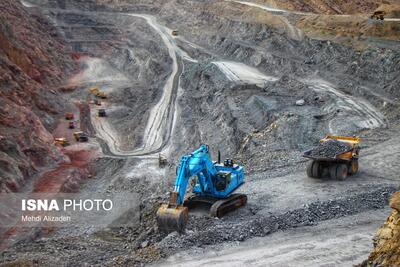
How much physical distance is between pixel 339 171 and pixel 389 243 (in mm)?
10976

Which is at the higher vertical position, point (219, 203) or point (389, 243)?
point (389, 243)

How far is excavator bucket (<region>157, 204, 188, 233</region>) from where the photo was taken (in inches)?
561

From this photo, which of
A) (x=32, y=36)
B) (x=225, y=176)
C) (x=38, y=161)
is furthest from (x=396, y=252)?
(x=32, y=36)

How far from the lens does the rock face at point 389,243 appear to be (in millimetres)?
8906

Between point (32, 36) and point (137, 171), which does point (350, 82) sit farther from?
point (32, 36)

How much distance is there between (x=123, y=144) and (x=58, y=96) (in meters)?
9.91

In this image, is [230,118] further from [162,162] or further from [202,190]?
[202,190]

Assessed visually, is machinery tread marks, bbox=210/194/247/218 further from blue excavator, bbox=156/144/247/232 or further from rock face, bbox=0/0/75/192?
rock face, bbox=0/0/75/192

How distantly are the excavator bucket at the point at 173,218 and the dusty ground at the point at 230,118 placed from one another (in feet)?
1.17

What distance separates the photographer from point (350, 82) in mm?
33938

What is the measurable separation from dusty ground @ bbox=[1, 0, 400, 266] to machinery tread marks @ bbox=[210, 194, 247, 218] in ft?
1.02

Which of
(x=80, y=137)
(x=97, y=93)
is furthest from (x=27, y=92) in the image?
(x=97, y=93)

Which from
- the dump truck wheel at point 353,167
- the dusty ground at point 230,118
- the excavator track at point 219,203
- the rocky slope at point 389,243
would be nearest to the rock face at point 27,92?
the dusty ground at point 230,118

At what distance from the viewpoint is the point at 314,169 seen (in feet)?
66.5
